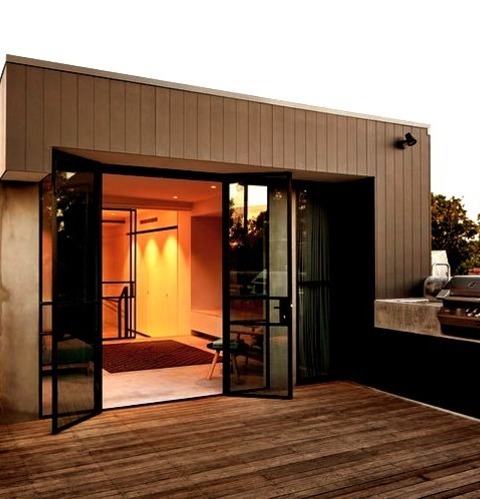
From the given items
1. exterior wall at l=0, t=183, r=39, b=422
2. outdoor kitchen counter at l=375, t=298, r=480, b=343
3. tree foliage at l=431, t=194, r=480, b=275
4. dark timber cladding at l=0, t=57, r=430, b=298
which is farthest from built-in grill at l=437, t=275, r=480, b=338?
tree foliage at l=431, t=194, r=480, b=275

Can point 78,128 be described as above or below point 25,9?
below

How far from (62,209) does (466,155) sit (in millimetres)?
18862

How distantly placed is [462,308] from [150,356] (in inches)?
201

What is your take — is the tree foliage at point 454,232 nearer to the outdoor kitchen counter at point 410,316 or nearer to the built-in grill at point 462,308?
the outdoor kitchen counter at point 410,316

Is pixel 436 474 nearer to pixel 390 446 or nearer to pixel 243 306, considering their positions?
pixel 390 446

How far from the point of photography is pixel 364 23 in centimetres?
685

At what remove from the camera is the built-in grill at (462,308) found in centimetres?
516

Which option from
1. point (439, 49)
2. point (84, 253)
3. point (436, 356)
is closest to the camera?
point (84, 253)

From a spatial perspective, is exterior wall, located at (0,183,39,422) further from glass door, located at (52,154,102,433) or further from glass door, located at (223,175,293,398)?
glass door, located at (223,175,293,398)

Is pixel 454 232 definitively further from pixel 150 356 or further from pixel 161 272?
pixel 150 356

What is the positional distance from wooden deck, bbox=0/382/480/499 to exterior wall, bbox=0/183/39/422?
0.27m

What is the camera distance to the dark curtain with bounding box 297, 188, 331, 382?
6801mm

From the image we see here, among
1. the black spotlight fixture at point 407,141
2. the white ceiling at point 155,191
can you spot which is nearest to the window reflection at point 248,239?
the white ceiling at point 155,191

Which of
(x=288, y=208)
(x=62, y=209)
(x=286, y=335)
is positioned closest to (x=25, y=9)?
(x=62, y=209)
